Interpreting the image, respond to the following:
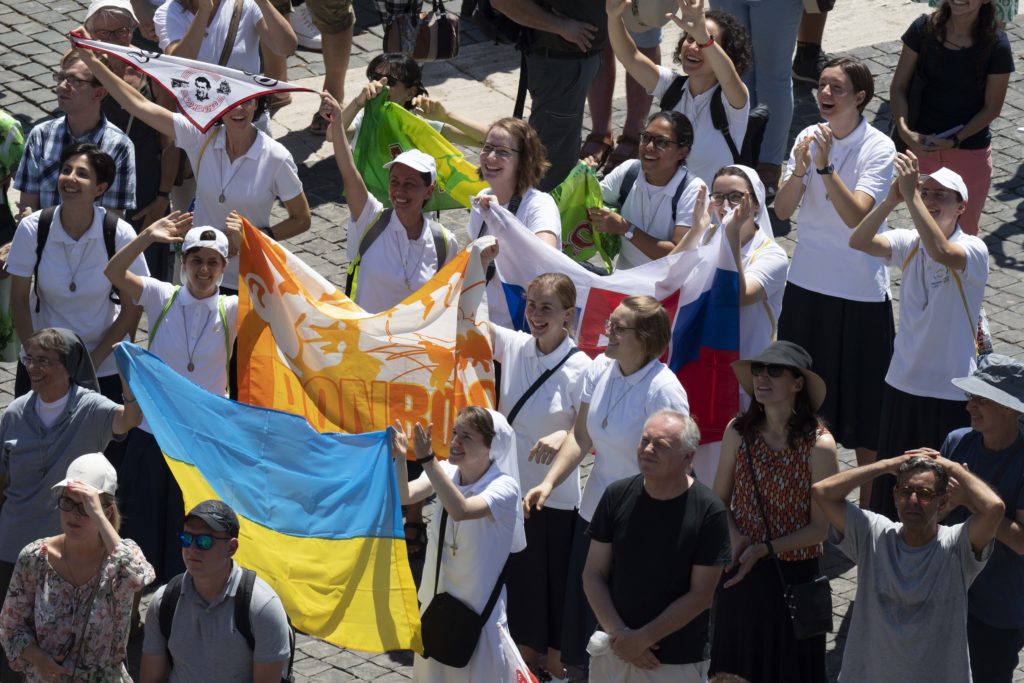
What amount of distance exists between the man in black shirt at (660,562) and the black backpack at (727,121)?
3.41m

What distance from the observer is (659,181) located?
417 inches

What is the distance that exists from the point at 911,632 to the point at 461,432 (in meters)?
2.10

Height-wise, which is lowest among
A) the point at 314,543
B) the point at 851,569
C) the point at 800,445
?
the point at 851,569

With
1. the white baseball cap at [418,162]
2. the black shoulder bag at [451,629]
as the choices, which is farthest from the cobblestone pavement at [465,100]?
the black shoulder bag at [451,629]

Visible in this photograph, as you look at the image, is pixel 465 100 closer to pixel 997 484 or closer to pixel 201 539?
pixel 997 484

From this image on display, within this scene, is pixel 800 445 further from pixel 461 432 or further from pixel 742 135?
pixel 742 135

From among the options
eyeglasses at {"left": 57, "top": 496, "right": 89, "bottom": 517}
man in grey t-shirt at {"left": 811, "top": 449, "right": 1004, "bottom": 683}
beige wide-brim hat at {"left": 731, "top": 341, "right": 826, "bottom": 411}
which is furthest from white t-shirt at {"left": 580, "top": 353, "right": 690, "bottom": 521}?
eyeglasses at {"left": 57, "top": 496, "right": 89, "bottom": 517}

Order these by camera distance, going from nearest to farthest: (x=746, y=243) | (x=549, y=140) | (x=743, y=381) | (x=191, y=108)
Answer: (x=743, y=381) → (x=746, y=243) → (x=191, y=108) → (x=549, y=140)

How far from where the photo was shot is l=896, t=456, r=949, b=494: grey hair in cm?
821

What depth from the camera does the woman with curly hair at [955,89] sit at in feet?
40.2

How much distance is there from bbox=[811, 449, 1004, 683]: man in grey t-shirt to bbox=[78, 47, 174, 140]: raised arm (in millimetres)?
4602

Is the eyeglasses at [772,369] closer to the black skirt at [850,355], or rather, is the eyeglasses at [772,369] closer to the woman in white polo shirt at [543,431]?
the woman in white polo shirt at [543,431]

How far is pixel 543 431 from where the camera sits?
9.55 meters

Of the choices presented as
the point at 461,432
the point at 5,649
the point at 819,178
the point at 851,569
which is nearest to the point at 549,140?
the point at 819,178
